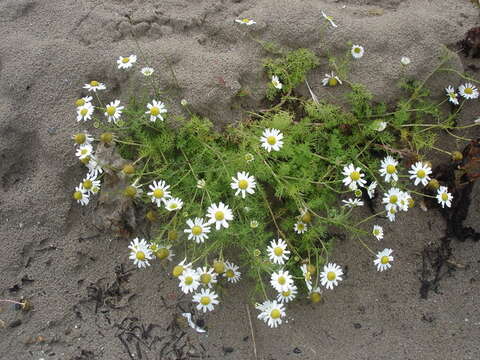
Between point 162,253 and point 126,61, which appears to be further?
point 126,61

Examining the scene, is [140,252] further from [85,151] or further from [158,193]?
[85,151]

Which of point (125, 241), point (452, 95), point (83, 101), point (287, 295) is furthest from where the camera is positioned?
point (452, 95)

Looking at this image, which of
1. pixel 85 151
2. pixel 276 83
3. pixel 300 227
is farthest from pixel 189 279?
pixel 276 83

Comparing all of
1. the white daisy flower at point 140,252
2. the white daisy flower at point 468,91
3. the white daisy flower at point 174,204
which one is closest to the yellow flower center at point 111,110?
the white daisy flower at point 174,204

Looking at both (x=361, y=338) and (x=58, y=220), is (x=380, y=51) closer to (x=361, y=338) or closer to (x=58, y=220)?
(x=361, y=338)

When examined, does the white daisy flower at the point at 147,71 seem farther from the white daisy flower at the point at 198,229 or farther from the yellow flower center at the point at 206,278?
the yellow flower center at the point at 206,278

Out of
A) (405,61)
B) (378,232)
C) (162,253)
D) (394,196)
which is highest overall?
(405,61)

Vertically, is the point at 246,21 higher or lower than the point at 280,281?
higher
